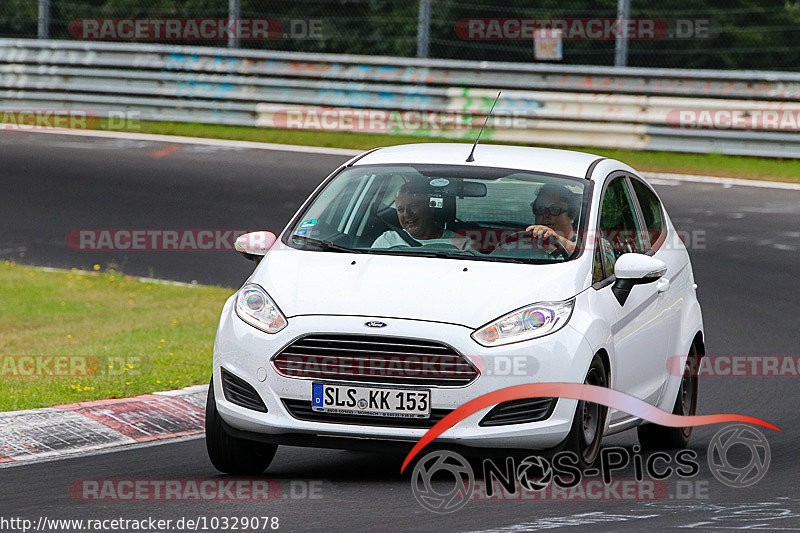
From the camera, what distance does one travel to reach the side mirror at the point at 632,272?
751 cm

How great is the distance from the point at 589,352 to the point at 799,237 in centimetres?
943

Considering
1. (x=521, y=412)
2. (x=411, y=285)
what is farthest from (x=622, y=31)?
(x=521, y=412)

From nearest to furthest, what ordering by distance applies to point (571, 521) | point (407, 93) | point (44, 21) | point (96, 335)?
point (571, 521) < point (96, 335) < point (407, 93) < point (44, 21)

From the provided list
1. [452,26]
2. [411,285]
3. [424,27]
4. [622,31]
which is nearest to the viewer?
[411,285]

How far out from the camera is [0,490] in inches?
273

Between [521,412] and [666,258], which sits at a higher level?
[666,258]

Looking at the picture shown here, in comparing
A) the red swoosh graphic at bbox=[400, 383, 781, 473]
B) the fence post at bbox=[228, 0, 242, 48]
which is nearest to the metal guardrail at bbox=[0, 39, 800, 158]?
the fence post at bbox=[228, 0, 242, 48]

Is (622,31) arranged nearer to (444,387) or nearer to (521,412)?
(521,412)

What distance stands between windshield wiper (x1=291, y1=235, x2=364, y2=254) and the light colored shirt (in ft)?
0.59

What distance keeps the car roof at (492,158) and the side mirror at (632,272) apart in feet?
2.30

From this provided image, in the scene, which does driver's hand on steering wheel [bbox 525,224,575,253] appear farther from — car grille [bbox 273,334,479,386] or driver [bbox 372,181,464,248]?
car grille [bbox 273,334,479,386]

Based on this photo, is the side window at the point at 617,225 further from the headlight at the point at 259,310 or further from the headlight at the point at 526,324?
the headlight at the point at 259,310

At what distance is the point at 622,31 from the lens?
19.6 metres

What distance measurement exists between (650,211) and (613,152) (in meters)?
11.5
